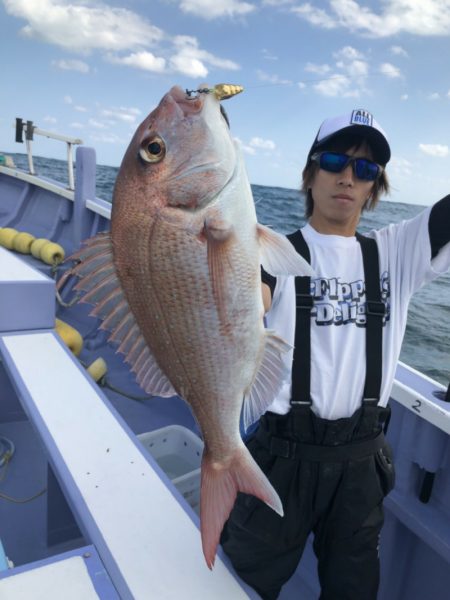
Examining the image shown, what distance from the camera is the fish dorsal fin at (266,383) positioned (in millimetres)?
1346

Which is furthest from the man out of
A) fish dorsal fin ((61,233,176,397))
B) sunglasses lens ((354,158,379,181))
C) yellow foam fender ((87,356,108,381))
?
yellow foam fender ((87,356,108,381))

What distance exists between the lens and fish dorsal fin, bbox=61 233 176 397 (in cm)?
125

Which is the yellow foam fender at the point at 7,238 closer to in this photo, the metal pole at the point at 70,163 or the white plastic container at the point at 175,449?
the metal pole at the point at 70,163

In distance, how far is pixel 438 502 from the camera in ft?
6.99

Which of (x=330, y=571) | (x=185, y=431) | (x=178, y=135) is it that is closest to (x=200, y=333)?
(x=178, y=135)

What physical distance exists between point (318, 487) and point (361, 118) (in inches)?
A: 55.5

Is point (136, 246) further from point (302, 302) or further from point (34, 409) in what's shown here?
point (34, 409)

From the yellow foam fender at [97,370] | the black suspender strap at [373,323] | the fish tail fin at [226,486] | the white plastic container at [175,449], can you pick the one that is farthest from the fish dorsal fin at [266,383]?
the yellow foam fender at [97,370]

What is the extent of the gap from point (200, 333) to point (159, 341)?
0.12 metres

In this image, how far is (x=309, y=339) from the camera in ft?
5.48

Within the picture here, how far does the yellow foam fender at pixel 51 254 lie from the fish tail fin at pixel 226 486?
4.76 metres

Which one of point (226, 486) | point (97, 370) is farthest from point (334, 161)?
point (97, 370)

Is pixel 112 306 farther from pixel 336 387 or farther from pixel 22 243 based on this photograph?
pixel 22 243

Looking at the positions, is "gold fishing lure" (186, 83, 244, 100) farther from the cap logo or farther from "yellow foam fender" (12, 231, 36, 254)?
"yellow foam fender" (12, 231, 36, 254)
